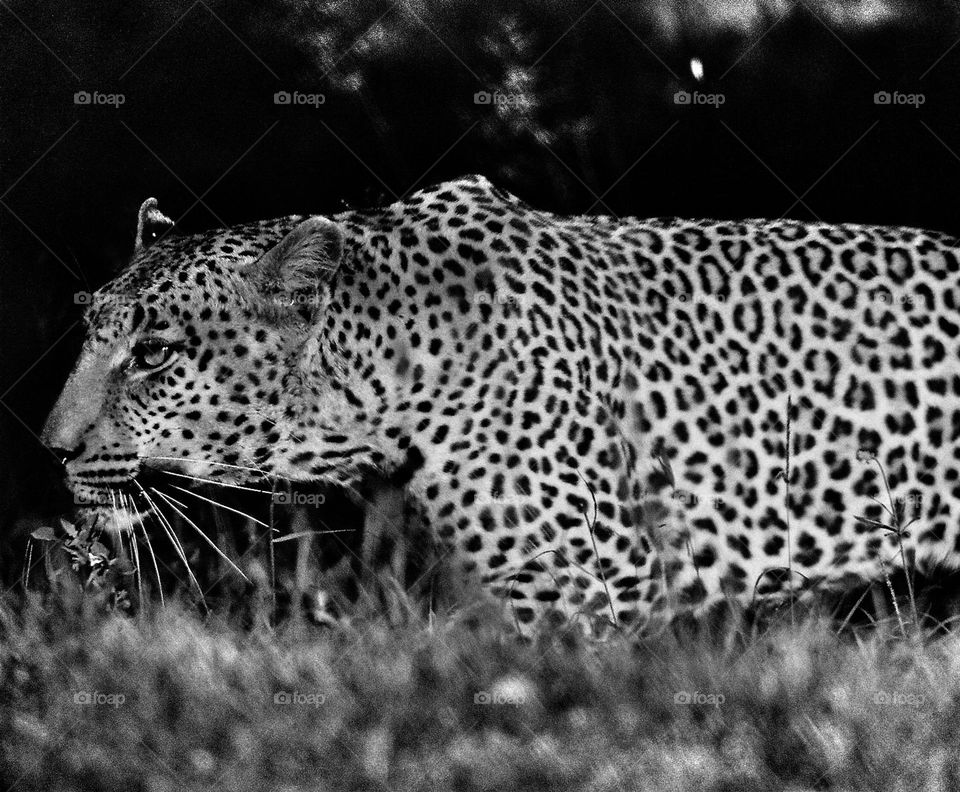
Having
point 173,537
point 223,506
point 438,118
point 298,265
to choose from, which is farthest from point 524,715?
point 438,118

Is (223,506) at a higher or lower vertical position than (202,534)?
higher

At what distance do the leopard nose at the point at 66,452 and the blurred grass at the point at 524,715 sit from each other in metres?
0.81

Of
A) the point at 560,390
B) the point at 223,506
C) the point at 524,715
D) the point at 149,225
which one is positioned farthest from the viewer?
the point at 149,225

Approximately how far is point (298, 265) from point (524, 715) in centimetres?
181

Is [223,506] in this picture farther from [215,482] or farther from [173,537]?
[173,537]

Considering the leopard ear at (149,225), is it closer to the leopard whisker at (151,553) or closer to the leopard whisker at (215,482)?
the leopard whisker at (215,482)

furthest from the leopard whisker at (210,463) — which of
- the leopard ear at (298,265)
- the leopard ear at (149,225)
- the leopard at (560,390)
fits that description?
the leopard ear at (149,225)

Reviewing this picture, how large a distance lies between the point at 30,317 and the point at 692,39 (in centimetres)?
296

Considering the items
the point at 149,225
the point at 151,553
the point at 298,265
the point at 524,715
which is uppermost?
the point at 149,225

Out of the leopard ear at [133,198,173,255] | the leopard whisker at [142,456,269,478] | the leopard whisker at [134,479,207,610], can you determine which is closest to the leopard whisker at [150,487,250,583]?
the leopard whisker at [134,479,207,610]

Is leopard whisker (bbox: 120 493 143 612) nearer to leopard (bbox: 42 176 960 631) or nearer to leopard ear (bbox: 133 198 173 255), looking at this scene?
leopard (bbox: 42 176 960 631)

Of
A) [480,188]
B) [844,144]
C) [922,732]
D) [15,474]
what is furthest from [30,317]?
[922,732]

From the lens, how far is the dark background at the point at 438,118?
4.80 m

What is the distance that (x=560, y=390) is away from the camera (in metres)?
4.23
